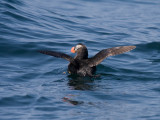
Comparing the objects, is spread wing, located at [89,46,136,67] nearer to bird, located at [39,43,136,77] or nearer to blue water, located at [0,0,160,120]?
bird, located at [39,43,136,77]

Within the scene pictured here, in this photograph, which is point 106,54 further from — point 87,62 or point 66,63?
point 66,63

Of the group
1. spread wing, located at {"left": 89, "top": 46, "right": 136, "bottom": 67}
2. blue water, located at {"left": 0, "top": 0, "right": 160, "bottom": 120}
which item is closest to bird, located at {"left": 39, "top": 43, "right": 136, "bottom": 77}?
spread wing, located at {"left": 89, "top": 46, "right": 136, "bottom": 67}

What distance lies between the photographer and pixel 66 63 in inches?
452

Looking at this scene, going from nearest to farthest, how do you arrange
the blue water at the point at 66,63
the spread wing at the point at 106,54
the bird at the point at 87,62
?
the blue water at the point at 66,63 → the bird at the point at 87,62 → the spread wing at the point at 106,54

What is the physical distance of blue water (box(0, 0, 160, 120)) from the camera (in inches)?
297

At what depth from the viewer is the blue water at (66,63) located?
297 inches

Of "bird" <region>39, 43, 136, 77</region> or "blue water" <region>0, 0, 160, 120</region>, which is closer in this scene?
"blue water" <region>0, 0, 160, 120</region>

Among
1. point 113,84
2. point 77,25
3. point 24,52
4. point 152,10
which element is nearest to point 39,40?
point 24,52

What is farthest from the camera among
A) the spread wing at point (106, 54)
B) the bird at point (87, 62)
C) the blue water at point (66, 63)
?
the spread wing at point (106, 54)

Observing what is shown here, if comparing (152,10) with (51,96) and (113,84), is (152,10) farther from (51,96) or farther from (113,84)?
(51,96)

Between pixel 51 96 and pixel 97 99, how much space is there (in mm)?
968

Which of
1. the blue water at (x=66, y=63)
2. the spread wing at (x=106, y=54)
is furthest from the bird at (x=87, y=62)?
the blue water at (x=66, y=63)

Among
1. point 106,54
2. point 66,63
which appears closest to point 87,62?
point 106,54

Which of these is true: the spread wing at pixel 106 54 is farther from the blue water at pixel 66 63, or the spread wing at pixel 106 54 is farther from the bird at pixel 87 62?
the blue water at pixel 66 63
